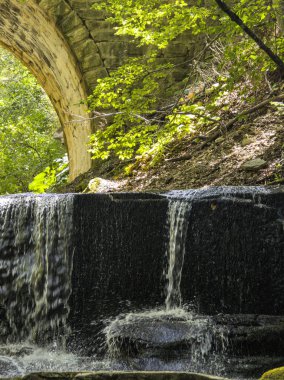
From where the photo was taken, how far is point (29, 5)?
33.2 ft

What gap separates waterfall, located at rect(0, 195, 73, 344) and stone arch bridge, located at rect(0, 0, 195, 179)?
374cm

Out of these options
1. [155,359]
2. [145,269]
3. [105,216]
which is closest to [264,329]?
[155,359]

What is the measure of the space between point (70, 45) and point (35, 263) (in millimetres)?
4689

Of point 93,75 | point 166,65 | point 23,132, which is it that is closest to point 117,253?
point 166,65

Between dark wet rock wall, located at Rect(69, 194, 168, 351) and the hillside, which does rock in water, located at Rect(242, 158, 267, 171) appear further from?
dark wet rock wall, located at Rect(69, 194, 168, 351)

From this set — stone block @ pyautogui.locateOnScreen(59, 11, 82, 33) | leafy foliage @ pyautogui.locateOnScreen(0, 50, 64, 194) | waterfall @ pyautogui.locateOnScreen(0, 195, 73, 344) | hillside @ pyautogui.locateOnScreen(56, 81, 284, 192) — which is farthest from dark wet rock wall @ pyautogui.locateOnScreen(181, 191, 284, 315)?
leafy foliage @ pyautogui.locateOnScreen(0, 50, 64, 194)

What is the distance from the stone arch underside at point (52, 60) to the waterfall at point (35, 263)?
3771 mm

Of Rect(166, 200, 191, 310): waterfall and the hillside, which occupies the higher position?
the hillside

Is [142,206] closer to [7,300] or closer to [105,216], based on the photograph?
[105,216]

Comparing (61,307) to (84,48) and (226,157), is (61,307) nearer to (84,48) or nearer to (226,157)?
(226,157)

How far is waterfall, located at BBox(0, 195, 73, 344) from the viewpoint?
6125 millimetres

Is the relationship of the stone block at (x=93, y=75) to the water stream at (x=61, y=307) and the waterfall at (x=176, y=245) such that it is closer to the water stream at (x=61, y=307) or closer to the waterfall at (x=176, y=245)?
the water stream at (x=61, y=307)

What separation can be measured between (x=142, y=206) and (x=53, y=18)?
4781 mm

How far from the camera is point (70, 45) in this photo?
10.2m
